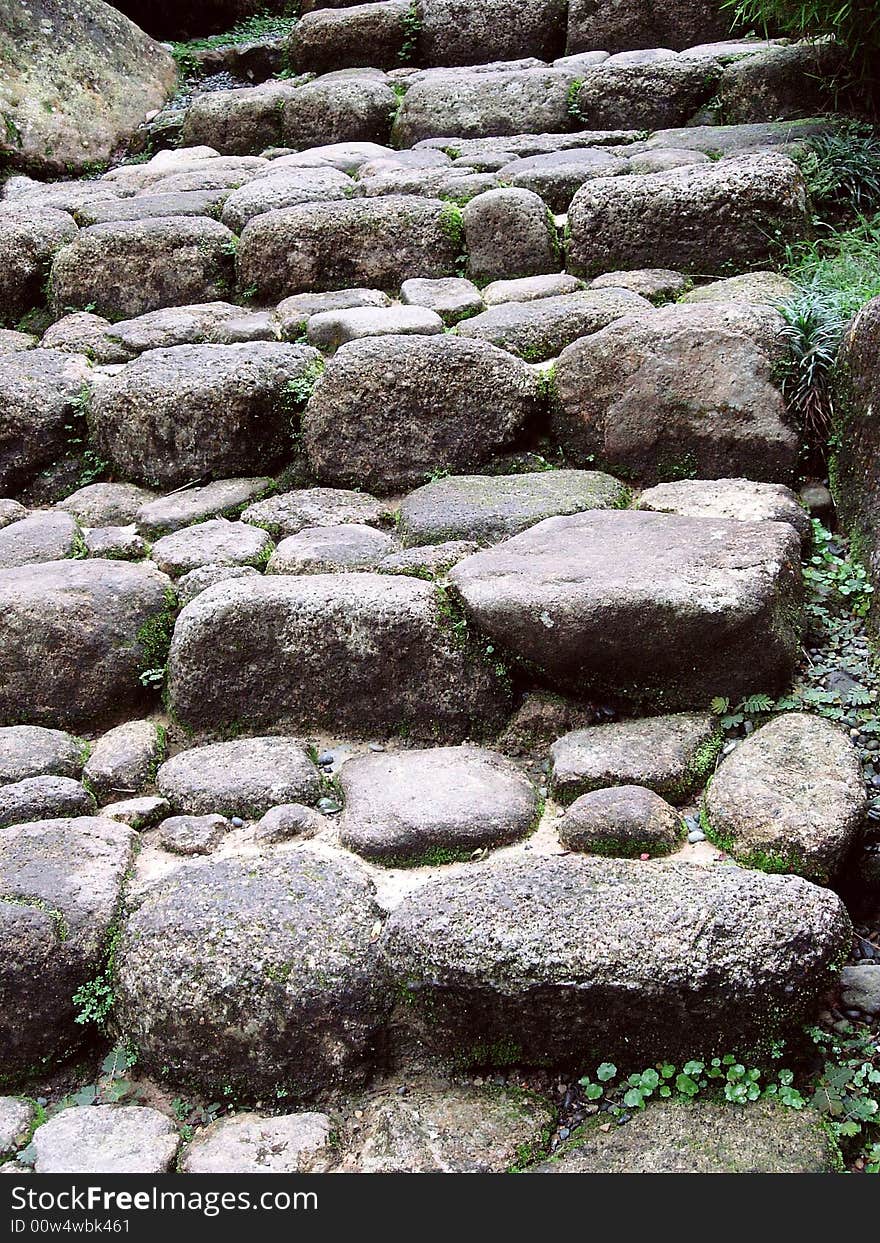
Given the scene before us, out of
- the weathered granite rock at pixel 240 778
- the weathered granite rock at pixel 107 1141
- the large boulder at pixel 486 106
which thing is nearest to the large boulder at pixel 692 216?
the large boulder at pixel 486 106

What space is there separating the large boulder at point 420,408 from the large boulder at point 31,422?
979 mm

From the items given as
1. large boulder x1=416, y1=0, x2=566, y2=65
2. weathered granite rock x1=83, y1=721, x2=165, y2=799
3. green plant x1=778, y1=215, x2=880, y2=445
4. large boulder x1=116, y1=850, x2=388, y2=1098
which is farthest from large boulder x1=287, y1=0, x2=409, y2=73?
large boulder x1=116, y1=850, x2=388, y2=1098

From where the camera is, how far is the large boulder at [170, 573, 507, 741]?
2619mm

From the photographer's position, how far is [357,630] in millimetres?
2639

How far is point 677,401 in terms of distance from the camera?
3.09m

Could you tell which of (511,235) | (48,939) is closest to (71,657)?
(48,939)

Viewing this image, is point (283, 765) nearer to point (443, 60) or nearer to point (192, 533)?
point (192, 533)

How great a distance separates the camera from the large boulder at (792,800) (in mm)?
2045

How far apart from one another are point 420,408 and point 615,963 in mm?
1974

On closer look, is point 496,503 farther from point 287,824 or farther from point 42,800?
point 42,800

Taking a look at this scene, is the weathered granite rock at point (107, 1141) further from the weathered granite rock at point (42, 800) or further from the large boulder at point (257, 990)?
the weathered granite rock at point (42, 800)

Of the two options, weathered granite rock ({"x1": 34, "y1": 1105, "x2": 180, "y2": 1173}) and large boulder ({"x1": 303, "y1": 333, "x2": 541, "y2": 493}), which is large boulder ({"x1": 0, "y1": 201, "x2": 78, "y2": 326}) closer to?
large boulder ({"x1": 303, "y1": 333, "x2": 541, "y2": 493})

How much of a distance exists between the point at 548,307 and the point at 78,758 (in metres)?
2.15

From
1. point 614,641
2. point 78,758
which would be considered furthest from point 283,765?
point 614,641
